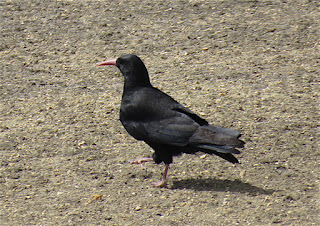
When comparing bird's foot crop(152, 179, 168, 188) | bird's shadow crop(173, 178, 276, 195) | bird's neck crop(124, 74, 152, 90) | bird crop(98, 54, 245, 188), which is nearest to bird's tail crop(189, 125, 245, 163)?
bird crop(98, 54, 245, 188)

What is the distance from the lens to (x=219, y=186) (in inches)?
225

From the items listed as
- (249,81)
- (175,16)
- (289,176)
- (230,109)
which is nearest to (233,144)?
(289,176)

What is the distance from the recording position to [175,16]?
9.42 metres

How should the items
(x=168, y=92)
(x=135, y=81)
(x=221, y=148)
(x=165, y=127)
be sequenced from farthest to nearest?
(x=168, y=92)
(x=135, y=81)
(x=165, y=127)
(x=221, y=148)

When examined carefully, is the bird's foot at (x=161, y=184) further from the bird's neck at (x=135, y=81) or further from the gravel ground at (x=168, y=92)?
the bird's neck at (x=135, y=81)

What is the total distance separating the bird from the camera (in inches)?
215

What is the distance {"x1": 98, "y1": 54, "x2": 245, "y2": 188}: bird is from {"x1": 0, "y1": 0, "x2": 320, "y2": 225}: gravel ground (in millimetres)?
358

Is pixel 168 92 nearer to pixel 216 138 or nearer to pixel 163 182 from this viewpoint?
pixel 163 182

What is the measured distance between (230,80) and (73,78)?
1.86 m

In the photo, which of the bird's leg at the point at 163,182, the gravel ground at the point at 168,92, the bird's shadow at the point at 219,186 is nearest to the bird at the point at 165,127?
the bird's leg at the point at 163,182

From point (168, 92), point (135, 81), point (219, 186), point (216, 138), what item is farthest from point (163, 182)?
point (168, 92)

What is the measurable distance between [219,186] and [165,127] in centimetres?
69

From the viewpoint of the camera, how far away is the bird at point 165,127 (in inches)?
215

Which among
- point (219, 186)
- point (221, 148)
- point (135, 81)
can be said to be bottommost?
point (219, 186)
